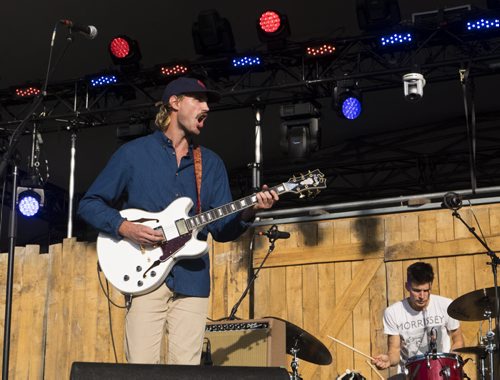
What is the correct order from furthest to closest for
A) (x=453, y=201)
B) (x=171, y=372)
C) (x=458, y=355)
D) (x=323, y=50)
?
(x=323, y=50)
(x=453, y=201)
(x=458, y=355)
(x=171, y=372)

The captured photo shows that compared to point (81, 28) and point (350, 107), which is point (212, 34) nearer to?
point (350, 107)

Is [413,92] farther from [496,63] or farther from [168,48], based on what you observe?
[168,48]

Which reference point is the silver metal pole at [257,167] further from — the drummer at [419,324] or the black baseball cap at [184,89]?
the black baseball cap at [184,89]

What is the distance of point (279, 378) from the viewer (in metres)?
3.84

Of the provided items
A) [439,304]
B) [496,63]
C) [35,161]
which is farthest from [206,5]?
[439,304]

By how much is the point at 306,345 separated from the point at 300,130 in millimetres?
4420

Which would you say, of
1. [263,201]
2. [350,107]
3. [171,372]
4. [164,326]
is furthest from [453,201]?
[171,372]

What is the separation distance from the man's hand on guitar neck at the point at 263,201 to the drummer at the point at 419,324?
2.94 meters

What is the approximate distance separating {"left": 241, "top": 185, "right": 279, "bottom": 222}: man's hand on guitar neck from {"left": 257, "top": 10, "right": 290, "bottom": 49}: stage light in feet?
21.7

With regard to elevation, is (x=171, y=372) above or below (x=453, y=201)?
below

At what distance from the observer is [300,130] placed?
11.8 meters

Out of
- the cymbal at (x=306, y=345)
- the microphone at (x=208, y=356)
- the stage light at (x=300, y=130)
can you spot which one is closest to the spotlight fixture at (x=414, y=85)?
the stage light at (x=300, y=130)

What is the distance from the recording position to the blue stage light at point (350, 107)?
36.9ft

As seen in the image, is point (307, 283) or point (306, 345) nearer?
point (306, 345)
